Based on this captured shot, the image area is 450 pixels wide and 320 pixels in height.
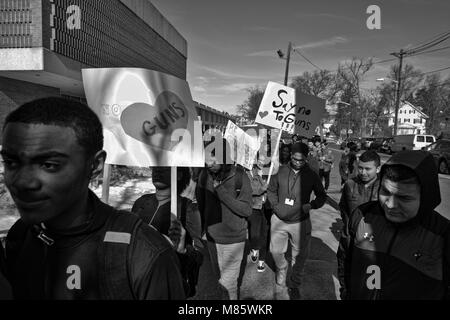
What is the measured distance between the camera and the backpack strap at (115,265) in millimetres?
1044

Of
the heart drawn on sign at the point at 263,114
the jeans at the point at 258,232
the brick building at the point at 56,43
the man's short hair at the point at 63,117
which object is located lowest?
the jeans at the point at 258,232

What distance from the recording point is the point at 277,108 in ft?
17.0

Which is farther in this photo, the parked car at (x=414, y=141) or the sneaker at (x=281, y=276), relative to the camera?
the parked car at (x=414, y=141)

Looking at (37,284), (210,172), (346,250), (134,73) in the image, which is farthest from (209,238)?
(37,284)

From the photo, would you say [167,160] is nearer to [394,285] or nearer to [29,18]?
[394,285]

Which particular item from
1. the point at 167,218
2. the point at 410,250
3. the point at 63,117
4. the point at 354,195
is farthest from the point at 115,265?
the point at 354,195

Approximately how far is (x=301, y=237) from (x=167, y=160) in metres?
2.04

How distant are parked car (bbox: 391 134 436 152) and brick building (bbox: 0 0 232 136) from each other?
23.7 metres

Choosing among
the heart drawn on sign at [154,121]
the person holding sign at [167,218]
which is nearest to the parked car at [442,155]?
the person holding sign at [167,218]

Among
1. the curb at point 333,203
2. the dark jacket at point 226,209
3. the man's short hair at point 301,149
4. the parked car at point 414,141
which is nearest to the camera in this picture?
the dark jacket at point 226,209

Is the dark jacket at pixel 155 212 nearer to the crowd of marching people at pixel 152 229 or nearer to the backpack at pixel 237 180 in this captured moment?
the crowd of marching people at pixel 152 229

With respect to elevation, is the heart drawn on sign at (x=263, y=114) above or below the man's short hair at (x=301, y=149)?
above

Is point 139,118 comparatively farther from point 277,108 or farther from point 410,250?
point 277,108

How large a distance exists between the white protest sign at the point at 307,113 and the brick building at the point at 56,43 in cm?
779
